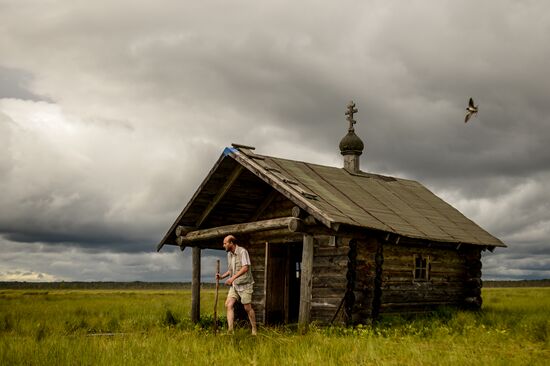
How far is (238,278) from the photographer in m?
11.8

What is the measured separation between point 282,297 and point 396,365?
7342 millimetres

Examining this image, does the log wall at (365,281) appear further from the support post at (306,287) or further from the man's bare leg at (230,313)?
the man's bare leg at (230,313)

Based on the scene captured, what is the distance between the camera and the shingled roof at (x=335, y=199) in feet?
40.5

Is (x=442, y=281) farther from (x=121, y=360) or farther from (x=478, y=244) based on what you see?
(x=121, y=360)

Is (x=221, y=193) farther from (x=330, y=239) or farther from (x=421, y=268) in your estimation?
(x=421, y=268)

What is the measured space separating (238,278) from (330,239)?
2.69 metres

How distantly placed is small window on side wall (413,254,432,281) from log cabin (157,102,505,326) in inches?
1.1

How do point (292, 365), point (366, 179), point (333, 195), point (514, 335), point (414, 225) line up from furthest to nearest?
point (366, 179) → point (414, 225) → point (333, 195) → point (514, 335) → point (292, 365)

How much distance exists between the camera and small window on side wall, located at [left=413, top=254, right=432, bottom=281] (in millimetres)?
15680

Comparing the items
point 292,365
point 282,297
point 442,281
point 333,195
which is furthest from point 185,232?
point 292,365

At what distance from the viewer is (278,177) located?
41.2 feet

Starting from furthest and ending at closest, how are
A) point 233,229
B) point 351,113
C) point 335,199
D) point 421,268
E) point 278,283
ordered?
point 351,113 → point 421,268 → point 278,283 → point 233,229 → point 335,199

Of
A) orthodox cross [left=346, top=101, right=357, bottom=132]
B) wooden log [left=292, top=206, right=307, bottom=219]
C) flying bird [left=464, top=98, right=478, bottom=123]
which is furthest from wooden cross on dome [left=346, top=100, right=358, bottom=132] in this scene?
wooden log [left=292, top=206, right=307, bottom=219]

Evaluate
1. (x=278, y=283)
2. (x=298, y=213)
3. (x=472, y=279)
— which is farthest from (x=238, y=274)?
(x=472, y=279)
